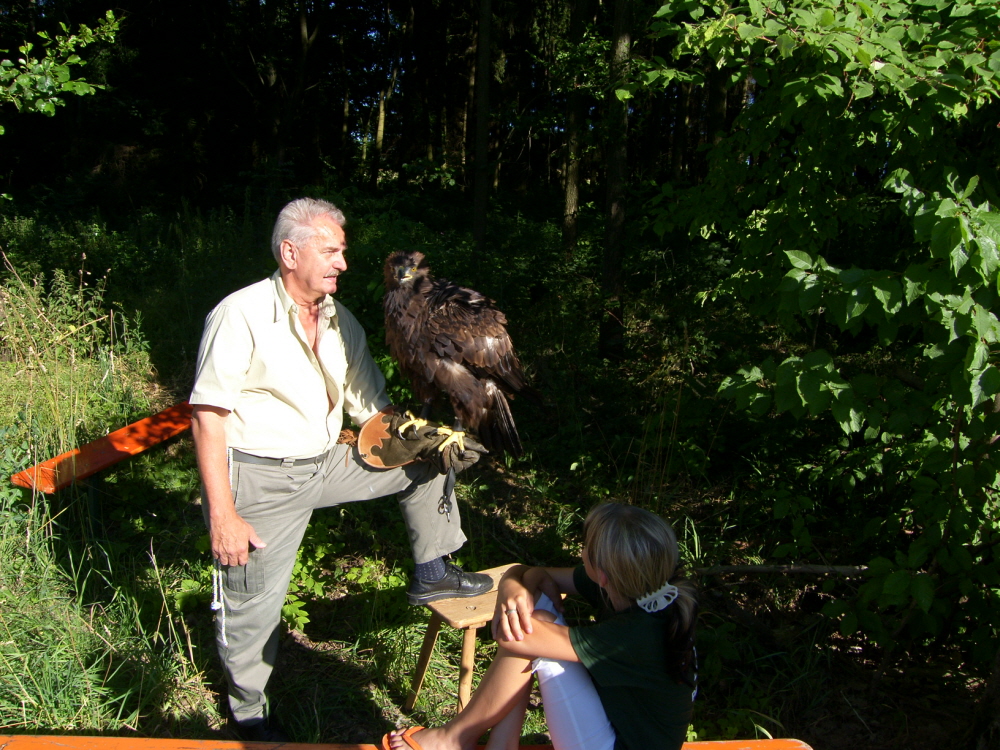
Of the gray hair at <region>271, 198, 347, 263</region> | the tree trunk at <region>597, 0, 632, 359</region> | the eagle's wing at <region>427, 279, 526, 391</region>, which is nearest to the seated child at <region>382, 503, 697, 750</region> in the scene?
the eagle's wing at <region>427, 279, 526, 391</region>

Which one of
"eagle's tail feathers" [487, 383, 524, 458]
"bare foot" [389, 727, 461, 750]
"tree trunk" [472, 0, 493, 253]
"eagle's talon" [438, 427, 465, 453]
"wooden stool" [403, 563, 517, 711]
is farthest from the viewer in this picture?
"tree trunk" [472, 0, 493, 253]

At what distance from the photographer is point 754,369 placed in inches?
94.7

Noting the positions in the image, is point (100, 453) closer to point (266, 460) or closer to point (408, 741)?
point (266, 460)

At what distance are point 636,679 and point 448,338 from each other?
175 cm

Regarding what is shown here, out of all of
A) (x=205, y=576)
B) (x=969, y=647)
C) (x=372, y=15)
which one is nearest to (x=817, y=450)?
(x=969, y=647)

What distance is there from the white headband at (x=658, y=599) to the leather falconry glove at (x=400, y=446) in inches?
45.7

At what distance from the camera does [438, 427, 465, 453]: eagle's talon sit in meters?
2.88

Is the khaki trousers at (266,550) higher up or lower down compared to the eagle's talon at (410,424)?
lower down

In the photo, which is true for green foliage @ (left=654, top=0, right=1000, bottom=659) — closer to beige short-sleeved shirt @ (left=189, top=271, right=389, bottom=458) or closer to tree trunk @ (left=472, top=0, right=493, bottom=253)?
beige short-sleeved shirt @ (left=189, top=271, right=389, bottom=458)

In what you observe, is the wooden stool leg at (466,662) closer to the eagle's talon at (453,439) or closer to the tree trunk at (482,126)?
the eagle's talon at (453,439)

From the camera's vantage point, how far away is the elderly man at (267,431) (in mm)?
2283

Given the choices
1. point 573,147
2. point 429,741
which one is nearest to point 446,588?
Answer: point 429,741

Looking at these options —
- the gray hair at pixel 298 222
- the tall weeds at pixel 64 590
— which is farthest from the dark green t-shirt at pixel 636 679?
the tall weeds at pixel 64 590

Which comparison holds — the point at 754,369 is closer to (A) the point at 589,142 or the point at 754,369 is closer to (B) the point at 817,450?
(B) the point at 817,450
